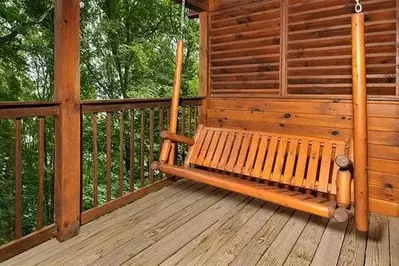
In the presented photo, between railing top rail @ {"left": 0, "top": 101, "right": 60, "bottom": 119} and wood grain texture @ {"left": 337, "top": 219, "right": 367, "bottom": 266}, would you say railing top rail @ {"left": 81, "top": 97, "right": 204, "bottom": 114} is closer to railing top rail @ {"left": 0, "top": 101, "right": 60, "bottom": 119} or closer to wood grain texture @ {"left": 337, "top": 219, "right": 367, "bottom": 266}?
railing top rail @ {"left": 0, "top": 101, "right": 60, "bottom": 119}

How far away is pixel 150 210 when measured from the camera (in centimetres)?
227

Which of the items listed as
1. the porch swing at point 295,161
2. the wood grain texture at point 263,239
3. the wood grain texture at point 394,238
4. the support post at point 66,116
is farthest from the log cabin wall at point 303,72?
the support post at point 66,116

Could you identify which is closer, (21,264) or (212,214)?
(21,264)

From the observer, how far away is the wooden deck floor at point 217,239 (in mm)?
1582

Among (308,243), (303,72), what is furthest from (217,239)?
(303,72)

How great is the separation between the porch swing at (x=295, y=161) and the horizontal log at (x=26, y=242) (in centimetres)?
87

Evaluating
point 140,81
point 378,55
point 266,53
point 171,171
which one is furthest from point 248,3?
point 140,81

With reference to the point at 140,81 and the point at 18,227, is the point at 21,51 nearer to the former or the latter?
the point at 140,81

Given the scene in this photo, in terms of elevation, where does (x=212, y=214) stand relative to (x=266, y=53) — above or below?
below

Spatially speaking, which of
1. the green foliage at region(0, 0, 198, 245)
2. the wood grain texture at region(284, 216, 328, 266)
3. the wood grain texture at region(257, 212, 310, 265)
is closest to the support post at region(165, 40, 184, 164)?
the wood grain texture at region(257, 212, 310, 265)

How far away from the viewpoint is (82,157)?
200cm

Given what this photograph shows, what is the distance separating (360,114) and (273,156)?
31.3 inches

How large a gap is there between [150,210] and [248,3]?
2.25 metres

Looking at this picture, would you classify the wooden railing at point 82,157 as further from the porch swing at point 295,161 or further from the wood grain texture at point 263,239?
the wood grain texture at point 263,239
